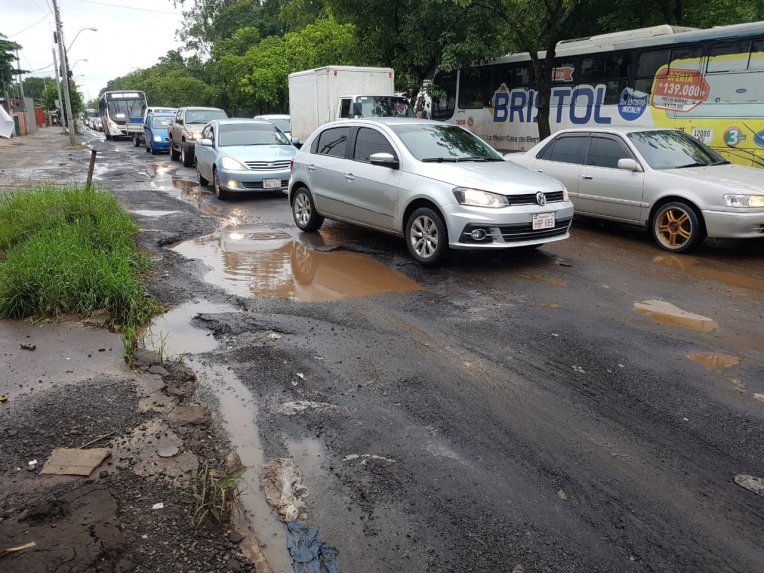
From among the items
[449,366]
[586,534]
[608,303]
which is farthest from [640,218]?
[586,534]

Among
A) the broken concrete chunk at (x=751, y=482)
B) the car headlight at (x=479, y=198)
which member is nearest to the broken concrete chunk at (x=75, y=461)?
the broken concrete chunk at (x=751, y=482)

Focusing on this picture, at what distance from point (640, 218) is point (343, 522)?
7102 millimetres

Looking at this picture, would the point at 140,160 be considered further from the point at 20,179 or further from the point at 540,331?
the point at 540,331

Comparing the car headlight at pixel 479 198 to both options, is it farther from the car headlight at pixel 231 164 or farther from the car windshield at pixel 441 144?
the car headlight at pixel 231 164

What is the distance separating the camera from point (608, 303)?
6.04m

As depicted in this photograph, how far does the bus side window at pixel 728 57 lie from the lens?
36.6 feet

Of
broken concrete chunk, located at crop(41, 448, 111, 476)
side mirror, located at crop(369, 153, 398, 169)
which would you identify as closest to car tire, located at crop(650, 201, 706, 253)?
side mirror, located at crop(369, 153, 398, 169)

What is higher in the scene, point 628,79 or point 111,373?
point 628,79

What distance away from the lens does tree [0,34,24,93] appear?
5867 centimetres

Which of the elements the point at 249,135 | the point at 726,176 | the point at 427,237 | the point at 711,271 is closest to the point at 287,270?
the point at 427,237

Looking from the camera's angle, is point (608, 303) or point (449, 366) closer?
point (449, 366)

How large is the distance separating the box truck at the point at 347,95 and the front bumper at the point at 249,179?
4.71 meters

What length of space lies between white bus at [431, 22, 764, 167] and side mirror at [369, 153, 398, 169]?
7.62m

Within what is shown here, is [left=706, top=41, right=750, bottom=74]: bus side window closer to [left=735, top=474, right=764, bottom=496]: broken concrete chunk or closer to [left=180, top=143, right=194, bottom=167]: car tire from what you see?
[left=735, top=474, right=764, bottom=496]: broken concrete chunk
